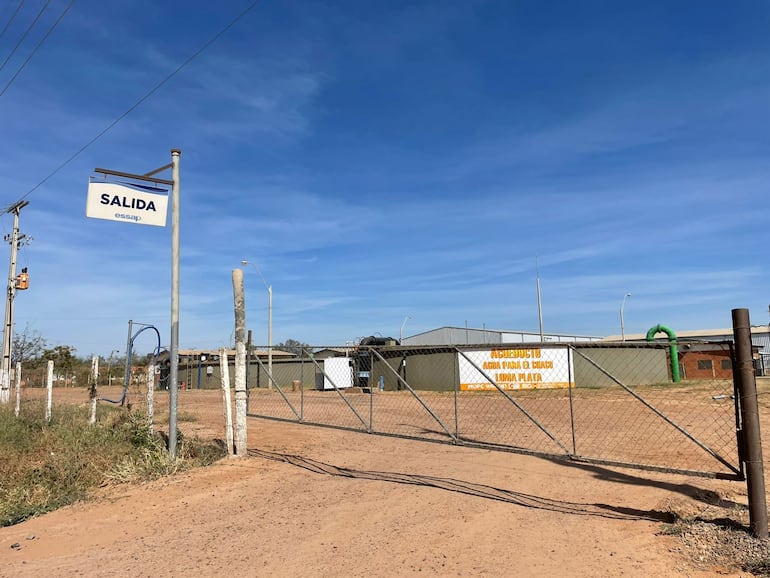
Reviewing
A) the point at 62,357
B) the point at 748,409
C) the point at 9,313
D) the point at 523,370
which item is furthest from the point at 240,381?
the point at 62,357

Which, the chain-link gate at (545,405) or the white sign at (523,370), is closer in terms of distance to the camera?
the chain-link gate at (545,405)

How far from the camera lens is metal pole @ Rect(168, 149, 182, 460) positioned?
9602 mm

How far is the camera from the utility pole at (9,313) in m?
22.7

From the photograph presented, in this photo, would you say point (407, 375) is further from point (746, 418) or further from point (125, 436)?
point (746, 418)

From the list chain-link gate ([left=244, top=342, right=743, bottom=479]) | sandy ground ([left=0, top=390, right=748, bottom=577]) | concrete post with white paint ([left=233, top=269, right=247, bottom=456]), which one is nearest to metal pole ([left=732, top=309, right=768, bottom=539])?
chain-link gate ([left=244, top=342, right=743, bottom=479])

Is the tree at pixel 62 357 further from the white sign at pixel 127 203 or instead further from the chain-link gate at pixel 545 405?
the white sign at pixel 127 203

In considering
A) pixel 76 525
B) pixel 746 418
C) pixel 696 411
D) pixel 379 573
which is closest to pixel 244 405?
pixel 76 525

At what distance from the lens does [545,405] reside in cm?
2023

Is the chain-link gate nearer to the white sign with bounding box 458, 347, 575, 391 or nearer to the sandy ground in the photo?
the white sign with bounding box 458, 347, 575, 391

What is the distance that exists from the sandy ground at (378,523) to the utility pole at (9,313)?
54.9ft

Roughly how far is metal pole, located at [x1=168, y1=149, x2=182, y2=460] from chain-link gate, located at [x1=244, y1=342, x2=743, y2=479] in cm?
254

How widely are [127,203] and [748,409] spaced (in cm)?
916

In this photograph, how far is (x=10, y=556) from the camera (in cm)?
601

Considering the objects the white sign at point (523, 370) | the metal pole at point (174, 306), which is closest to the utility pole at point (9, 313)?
Answer: the metal pole at point (174, 306)
